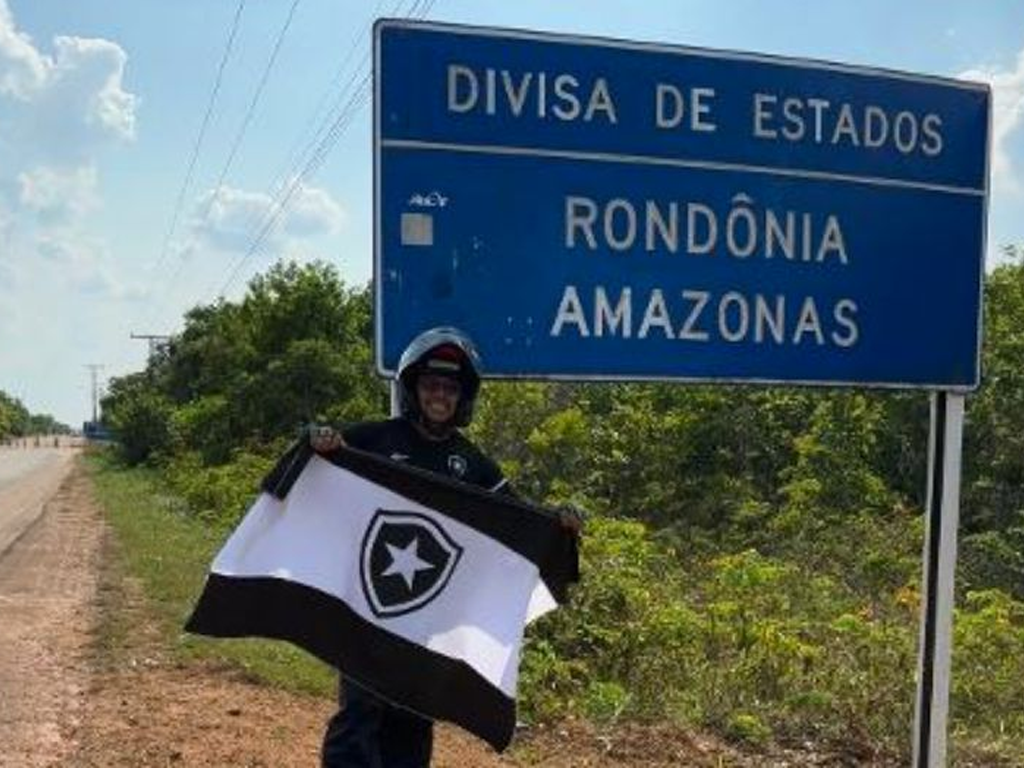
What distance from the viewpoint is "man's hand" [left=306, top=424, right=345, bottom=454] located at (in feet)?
11.5

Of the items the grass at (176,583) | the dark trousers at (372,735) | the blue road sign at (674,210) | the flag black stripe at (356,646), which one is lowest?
the grass at (176,583)

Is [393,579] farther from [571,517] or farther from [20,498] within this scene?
[20,498]

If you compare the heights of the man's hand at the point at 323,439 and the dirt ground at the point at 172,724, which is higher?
the man's hand at the point at 323,439

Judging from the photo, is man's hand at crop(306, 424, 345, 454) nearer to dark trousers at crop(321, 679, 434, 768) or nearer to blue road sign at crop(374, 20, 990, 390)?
blue road sign at crop(374, 20, 990, 390)

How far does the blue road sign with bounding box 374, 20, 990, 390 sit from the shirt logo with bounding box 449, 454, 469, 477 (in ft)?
1.13

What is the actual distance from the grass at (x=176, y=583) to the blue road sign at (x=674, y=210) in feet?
12.8

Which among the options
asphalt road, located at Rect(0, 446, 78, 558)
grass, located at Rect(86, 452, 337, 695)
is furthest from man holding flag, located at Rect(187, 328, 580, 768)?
asphalt road, located at Rect(0, 446, 78, 558)

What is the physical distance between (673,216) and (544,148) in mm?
491

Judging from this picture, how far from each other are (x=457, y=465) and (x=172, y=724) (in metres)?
3.26

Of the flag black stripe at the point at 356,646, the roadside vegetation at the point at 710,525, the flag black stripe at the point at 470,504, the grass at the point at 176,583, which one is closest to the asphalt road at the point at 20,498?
the grass at the point at 176,583

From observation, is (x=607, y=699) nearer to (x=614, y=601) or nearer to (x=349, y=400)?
(x=614, y=601)

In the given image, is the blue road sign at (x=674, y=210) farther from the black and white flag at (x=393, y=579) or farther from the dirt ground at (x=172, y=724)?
the dirt ground at (x=172, y=724)

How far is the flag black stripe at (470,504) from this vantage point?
3588 mm

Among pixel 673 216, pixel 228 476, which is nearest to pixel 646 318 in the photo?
pixel 673 216
